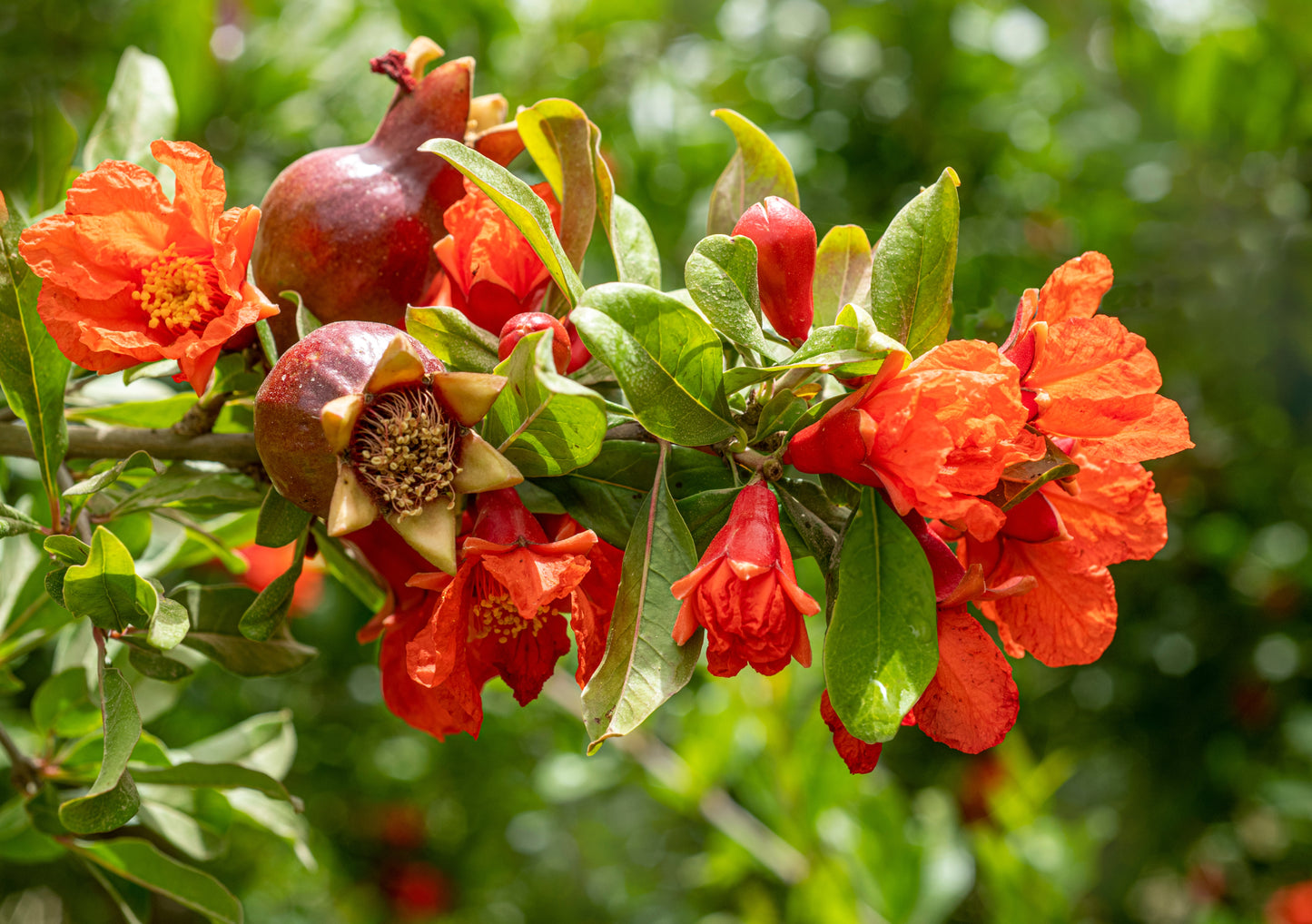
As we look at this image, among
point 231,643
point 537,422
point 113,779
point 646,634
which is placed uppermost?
point 537,422

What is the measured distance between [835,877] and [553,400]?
174 cm

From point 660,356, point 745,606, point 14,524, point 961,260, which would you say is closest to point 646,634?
point 745,606

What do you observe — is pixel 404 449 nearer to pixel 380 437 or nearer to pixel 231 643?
pixel 380 437

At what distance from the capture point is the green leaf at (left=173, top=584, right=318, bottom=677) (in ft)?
3.22

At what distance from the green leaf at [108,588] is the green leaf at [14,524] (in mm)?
99

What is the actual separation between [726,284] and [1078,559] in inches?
15.9

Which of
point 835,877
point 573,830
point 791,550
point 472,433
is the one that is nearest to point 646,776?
point 835,877

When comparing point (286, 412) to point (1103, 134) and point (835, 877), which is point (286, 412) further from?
point (1103, 134)

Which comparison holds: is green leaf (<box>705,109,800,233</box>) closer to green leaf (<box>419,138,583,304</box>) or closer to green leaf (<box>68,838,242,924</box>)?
green leaf (<box>419,138,583,304</box>)

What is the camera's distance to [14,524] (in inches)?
33.2

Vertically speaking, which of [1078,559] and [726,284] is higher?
[726,284]

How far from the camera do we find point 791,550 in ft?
2.91

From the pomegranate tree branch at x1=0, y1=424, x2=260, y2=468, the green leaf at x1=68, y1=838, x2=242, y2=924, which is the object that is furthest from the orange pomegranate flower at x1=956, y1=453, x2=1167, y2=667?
the green leaf at x1=68, y1=838, x2=242, y2=924

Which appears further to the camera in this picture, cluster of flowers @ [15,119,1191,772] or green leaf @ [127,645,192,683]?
green leaf @ [127,645,192,683]
